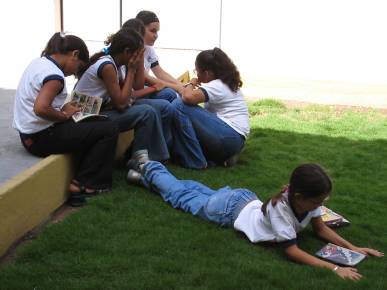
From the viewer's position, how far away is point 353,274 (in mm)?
3494

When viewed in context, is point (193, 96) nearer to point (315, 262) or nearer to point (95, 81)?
point (95, 81)

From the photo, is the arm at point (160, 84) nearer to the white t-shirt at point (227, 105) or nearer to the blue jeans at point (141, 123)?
the white t-shirt at point (227, 105)

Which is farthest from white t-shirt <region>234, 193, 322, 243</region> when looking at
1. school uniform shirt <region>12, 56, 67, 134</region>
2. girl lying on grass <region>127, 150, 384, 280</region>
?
school uniform shirt <region>12, 56, 67, 134</region>

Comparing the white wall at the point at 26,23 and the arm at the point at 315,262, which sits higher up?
the white wall at the point at 26,23

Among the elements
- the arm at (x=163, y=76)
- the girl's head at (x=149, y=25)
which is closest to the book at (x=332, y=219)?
the arm at (x=163, y=76)

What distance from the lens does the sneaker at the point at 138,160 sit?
16.1ft

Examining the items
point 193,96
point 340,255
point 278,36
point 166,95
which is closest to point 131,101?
point 193,96

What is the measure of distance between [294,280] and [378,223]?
4.09 feet

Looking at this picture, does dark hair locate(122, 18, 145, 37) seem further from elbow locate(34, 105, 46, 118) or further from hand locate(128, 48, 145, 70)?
elbow locate(34, 105, 46, 118)

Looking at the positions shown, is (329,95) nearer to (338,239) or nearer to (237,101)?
(237,101)

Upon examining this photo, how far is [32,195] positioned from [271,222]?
58.4 inches

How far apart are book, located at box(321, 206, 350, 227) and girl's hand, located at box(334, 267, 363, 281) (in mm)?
702

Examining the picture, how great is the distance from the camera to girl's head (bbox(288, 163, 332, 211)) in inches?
137

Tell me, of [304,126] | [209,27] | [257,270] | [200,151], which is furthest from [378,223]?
[209,27]
